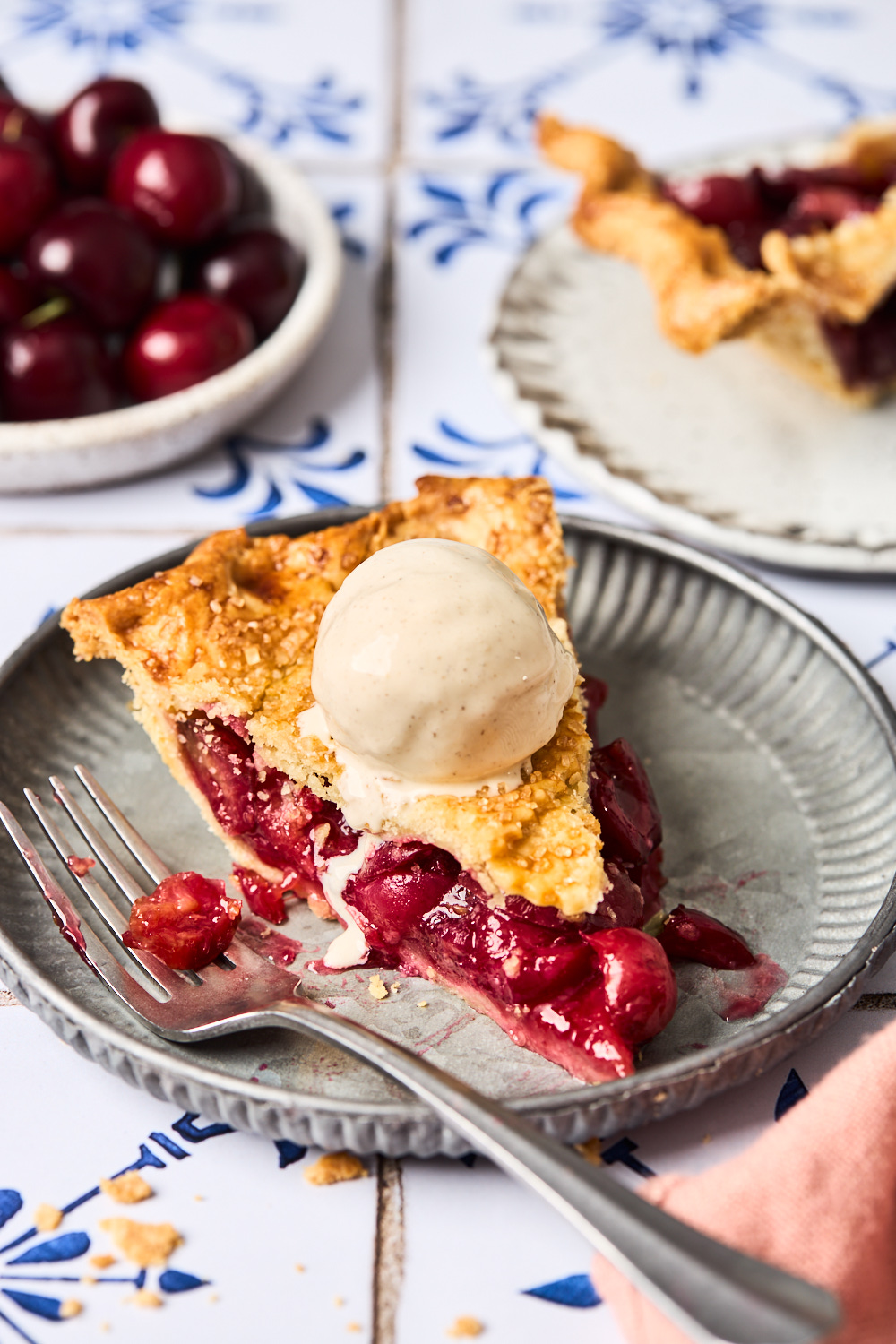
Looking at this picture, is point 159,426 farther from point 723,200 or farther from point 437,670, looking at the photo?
point 723,200

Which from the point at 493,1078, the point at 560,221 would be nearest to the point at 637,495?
the point at 560,221

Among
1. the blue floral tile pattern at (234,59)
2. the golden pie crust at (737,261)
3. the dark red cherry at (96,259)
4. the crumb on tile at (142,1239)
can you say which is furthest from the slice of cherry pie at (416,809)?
the blue floral tile pattern at (234,59)

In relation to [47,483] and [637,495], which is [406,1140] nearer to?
[637,495]

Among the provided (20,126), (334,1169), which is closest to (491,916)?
(334,1169)

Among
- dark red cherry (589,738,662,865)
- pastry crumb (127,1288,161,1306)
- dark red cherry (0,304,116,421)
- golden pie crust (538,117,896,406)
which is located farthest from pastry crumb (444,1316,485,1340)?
dark red cherry (0,304,116,421)

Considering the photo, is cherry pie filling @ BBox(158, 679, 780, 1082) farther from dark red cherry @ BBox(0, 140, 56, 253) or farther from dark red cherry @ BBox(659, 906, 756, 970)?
dark red cherry @ BBox(0, 140, 56, 253)

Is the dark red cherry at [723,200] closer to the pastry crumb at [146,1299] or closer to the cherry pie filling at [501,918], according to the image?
the cherry pie filling at [501,918]

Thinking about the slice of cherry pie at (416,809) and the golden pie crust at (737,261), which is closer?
the slice of cherry pie at (416,809)
